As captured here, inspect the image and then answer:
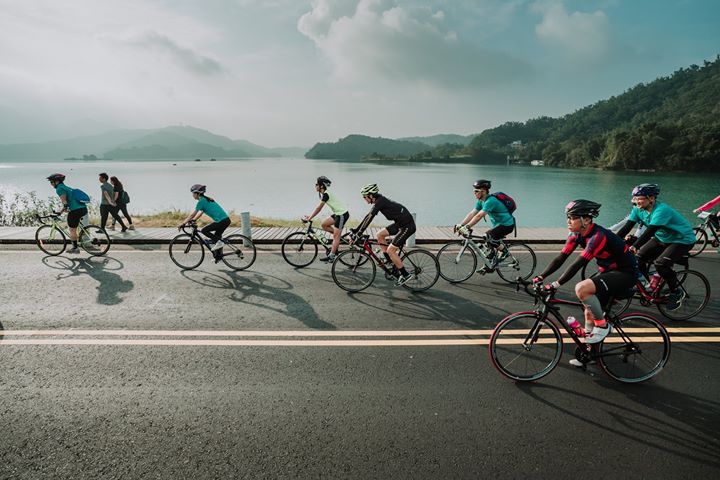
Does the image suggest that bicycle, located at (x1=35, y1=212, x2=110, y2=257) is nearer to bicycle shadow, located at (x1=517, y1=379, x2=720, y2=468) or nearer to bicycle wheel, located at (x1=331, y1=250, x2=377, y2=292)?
bicycle wheel, located at (x1=331, y1=250, x2=377, y2=292)

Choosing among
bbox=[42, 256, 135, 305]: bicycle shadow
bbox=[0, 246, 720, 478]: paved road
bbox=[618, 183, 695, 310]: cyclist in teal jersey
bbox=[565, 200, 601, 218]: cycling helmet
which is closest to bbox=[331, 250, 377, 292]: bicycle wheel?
bbox=[0, 246, 720, 478]: paved road

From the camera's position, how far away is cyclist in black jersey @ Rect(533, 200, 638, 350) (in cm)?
406

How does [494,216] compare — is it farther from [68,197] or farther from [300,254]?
[68,197]

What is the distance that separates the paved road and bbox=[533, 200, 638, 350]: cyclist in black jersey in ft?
2.90

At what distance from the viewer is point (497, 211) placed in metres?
7.64

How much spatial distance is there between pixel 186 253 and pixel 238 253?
5.42ft

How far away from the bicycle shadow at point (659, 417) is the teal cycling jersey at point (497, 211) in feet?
13.3

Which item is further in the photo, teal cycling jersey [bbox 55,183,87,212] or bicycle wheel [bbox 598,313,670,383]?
teal cycling jersey [bbox 55,183,87,212]

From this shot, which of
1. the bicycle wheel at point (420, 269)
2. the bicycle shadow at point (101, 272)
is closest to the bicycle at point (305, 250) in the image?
the bicycle wheel at point (420, 269)

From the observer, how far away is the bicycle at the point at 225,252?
8539 millimetres

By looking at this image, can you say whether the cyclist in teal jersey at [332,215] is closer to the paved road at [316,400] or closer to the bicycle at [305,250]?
the bicycle at [305,250]

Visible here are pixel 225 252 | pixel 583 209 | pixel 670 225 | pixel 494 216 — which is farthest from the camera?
pixel 225 252

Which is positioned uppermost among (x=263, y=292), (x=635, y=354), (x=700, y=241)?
(x=700, y=241)

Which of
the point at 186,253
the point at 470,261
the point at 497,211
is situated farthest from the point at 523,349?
the point at 186,253
